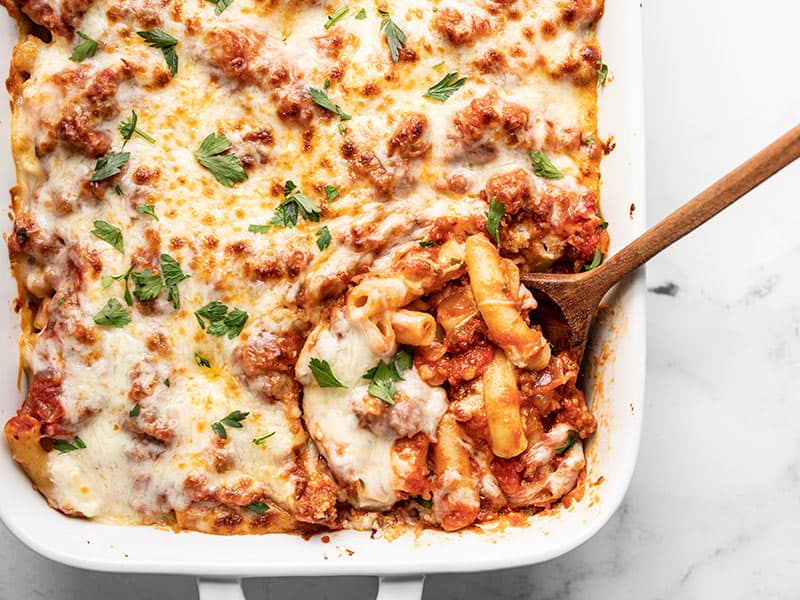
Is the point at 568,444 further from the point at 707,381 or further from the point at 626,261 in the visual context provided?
the point at 707,381

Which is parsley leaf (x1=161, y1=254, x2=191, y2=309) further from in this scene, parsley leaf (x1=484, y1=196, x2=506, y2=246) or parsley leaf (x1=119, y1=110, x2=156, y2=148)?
parsley leaf (x1=484, y1=196, x2=506, y2=246)

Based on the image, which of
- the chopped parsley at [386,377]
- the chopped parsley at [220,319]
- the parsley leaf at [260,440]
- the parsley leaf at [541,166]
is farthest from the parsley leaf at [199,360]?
the parsley leaf at [541,166]

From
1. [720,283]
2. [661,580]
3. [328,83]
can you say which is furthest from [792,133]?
[661,580]

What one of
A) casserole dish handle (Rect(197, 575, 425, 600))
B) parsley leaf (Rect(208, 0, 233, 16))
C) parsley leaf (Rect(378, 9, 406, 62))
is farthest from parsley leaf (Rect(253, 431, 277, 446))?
parsley leaf (Rect(208, 0, 233, 16))

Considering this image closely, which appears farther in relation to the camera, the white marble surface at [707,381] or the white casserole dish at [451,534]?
the white marble surface at [707,381]

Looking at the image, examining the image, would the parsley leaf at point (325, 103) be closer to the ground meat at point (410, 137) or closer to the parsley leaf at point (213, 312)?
the ground meat at point (410, 137)

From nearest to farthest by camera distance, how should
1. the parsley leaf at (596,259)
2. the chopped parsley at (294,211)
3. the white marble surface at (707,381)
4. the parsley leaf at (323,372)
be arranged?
the parsley leaf at (323,372) → the chopped parsley at (294,211) → the parsley leaf at (596,259) → the white marble surface at (707,381)
